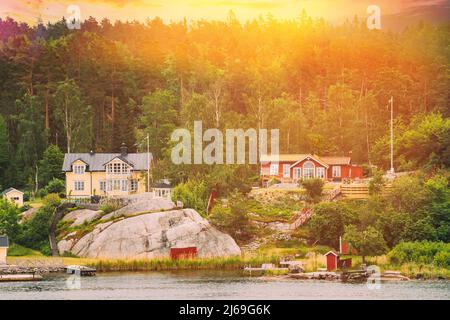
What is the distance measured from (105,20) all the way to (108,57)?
8.48 meters

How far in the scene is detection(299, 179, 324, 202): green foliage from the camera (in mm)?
54312

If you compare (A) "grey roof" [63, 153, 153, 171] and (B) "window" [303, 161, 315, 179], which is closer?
(A) "grey roof" [63, 153, 153, 171]

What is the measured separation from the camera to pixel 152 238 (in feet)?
165

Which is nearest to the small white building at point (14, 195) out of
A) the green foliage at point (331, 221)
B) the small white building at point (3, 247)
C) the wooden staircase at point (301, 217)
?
the small white building at point (3, 247)

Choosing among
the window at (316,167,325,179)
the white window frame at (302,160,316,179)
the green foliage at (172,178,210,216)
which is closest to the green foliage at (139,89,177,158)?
the green foliage at (172,178,210,216)

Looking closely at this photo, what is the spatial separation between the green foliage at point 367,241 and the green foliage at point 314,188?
24.5 feet

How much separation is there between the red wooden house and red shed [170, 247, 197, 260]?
409 inches

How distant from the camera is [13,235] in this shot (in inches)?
2052

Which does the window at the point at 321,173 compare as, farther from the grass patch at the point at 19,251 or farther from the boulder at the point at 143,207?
the grass patch at the point at 19,251

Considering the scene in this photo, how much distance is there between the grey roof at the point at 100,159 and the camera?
58781mm

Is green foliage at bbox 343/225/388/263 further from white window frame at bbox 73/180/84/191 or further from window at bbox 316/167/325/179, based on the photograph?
white window frame at bbox 73/180/84/191
